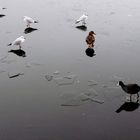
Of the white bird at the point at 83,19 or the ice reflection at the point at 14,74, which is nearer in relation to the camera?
the ice reflection at the point at 14,74

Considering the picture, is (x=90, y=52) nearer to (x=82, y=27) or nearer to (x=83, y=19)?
(x=82, y=27)

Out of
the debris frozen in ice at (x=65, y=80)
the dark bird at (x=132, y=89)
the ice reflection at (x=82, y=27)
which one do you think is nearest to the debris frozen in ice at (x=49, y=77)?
the debris frozen in ice at (x=65, y=80)

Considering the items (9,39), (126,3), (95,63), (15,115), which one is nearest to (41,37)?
(9,39)

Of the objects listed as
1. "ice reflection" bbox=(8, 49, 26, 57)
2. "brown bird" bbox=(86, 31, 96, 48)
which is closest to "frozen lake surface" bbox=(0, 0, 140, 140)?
"ice reflection" bbox=(8, 49, 26, 57)

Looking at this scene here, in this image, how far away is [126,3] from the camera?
63.5 feet

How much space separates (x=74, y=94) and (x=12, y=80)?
2117 mm

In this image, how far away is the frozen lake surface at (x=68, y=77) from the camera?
827 cm

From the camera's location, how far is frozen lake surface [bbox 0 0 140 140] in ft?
27.1

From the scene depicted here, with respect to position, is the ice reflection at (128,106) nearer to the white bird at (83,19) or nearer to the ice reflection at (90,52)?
the ice reflection at (90,52)

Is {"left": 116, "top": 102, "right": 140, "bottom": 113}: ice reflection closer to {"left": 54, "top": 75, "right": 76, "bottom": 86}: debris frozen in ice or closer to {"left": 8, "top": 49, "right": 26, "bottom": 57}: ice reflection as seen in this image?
{"left": 54, "top": 75, "right": 76, "bottom": 86}: debris frozen in ice

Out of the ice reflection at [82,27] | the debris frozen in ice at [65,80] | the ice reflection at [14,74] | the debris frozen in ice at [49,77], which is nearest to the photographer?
the debris frozen in ice at [65,80]

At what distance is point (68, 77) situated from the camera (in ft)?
34.8

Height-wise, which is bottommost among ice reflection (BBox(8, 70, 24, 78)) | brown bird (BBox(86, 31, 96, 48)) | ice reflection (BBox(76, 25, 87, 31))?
ice reflection (BBox(76, 25, 87, 31))

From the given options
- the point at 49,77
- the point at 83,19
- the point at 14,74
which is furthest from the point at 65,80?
the point at 83,19
